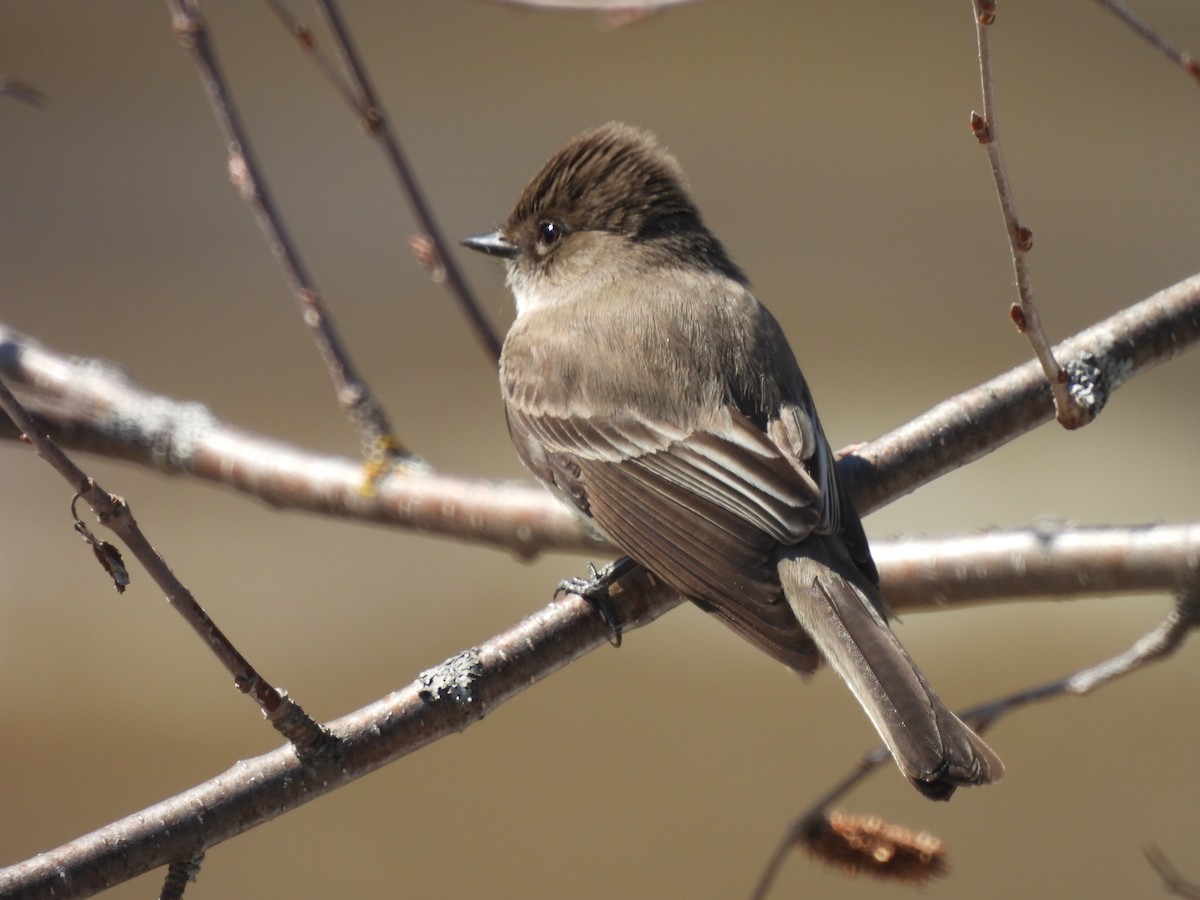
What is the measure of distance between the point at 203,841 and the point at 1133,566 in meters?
1.62

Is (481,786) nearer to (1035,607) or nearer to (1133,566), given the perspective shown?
(1035,607)

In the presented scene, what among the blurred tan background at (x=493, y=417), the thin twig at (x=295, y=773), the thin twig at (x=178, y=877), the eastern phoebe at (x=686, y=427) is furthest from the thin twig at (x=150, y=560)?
the blurred tan background at (x=493, y=417)

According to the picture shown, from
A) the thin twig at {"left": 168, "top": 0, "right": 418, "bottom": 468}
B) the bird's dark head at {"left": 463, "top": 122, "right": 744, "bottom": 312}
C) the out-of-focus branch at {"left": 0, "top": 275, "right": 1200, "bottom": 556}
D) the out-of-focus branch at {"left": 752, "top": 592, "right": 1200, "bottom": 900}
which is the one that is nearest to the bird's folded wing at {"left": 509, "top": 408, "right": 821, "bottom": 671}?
the out-of-focus branch at {"left": 0, "top": 275, "right": 1200, "bottom": 556}

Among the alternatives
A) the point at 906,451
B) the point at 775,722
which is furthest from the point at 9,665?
the point at 906,451

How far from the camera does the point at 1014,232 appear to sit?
192 cm

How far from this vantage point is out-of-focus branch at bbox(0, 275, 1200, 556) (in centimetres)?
260

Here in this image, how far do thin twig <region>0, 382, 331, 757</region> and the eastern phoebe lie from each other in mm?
804

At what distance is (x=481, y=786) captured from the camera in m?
4.79

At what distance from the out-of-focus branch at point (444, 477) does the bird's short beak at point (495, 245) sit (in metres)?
0.70

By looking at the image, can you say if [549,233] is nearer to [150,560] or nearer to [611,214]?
[611,214]

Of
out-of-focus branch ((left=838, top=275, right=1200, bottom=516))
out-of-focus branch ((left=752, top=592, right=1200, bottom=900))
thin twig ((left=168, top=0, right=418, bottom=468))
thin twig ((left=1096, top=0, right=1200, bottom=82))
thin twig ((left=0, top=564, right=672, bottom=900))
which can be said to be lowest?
out-of-focus branch ((left=752, top=592, right=1200, bottom=900))

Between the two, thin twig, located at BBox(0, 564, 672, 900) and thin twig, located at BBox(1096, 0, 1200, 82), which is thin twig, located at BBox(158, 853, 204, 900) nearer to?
thin twig, located at BBox(0, 564, 672, 900)

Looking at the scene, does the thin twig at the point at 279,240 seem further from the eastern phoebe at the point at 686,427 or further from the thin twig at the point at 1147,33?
the thin twig at the point at 1147,33

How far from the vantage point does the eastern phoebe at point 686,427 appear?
7.35 feet
